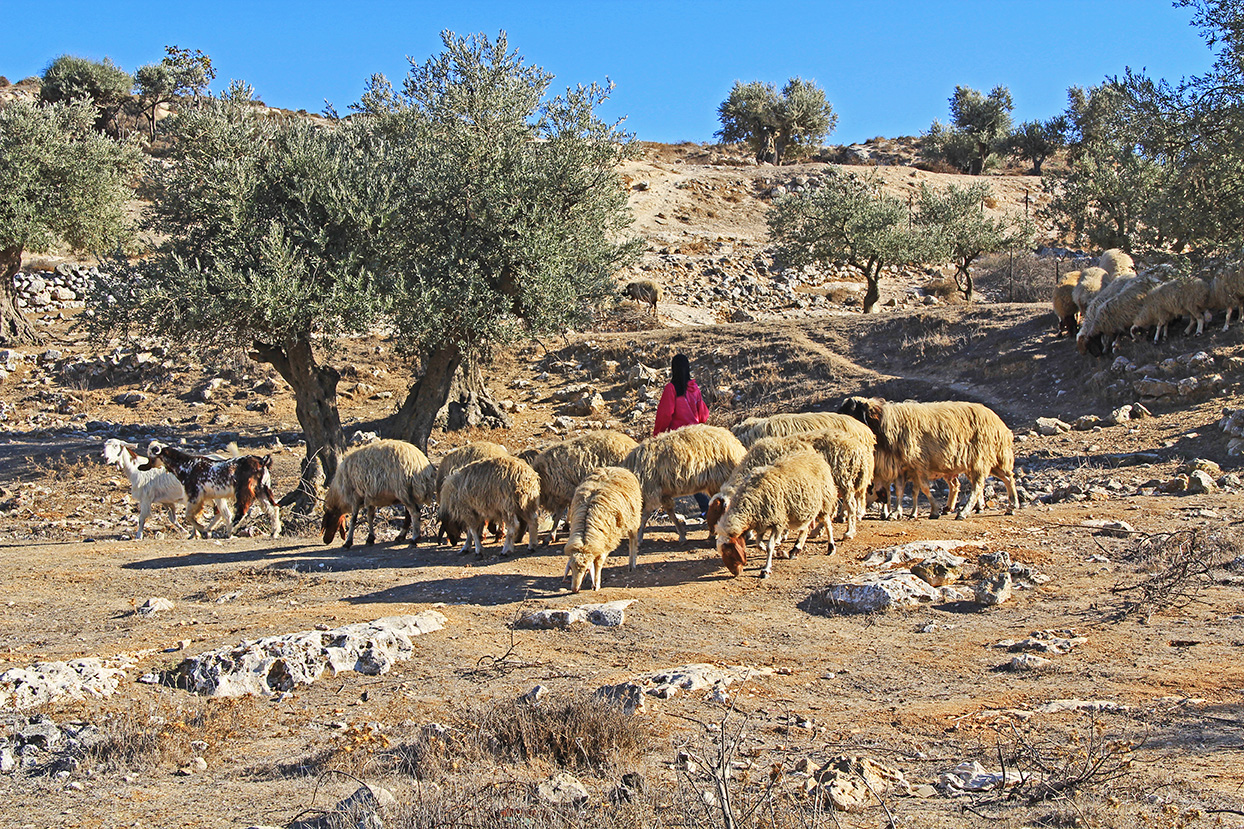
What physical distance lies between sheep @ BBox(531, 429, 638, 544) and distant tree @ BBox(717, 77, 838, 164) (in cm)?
5578

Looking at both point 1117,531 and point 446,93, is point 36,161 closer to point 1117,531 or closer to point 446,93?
point 446,93

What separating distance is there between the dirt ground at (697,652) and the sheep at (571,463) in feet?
2.71

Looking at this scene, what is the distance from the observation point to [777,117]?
64.4 m

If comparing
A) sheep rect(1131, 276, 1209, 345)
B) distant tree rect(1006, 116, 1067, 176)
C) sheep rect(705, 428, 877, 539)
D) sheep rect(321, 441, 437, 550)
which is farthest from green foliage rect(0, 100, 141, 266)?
distant tree rect(1006, 116, 1067, 176)

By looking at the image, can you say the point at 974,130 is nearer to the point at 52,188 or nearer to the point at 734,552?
the point at 52,188

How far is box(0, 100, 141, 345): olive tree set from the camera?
84.8ft

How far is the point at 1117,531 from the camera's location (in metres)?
10.5

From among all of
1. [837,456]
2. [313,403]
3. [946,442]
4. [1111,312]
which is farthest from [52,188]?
[1111,312]

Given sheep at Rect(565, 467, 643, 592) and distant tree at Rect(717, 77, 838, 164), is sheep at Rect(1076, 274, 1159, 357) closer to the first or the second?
sheep at Rect(565, 467, 643, 592)

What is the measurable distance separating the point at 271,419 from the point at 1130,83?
67.6ft

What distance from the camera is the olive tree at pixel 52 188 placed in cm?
2584

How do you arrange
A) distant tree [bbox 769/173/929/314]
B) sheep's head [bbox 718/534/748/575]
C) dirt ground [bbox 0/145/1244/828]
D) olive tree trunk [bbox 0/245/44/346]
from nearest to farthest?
dirt ground [bbox 0/145/1244/828]
sheep's head [bbox 718/534/748/575]
olive tree trunk [bbox 0/245/44/346]
distant tree [bbox 769/173/929/314]

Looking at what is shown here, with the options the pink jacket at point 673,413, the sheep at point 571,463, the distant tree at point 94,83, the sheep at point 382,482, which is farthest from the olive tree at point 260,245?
the distant tree at point 94,83

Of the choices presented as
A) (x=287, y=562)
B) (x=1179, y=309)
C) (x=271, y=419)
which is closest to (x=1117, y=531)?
(x=287, y=562)
